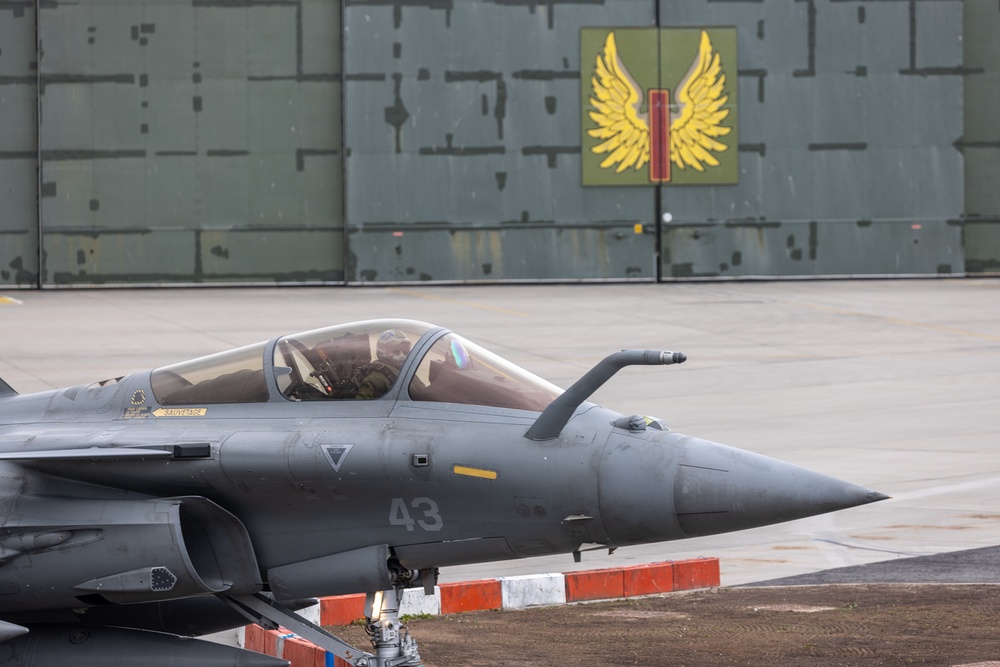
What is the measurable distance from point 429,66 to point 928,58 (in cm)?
1306

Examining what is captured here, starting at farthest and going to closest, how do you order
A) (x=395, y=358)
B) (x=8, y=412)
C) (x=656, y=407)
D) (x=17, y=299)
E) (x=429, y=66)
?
(x=429, y=66) < (x=17, y=299) < (x=656, y=407) < (x=8, y=412) < (x=395, y=358)

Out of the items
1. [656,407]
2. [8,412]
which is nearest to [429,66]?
[656,407]

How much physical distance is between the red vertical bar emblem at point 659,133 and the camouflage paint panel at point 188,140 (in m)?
8.03

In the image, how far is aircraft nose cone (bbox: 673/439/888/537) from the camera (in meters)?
7.32

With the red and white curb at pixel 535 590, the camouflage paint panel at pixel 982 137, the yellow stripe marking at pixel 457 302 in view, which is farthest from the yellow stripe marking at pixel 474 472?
the camouflage paint panel at pixel 982 137

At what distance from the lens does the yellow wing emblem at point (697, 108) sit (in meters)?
38.0

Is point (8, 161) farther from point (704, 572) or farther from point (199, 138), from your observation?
point (704, 572)

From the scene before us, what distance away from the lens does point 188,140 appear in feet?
122

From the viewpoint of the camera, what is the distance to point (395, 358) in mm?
8539

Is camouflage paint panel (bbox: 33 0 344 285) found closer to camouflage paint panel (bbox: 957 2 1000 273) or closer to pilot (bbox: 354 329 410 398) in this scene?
camouflage paint panel (bbox: 957 2 1000 273)

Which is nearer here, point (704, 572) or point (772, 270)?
point (704, 572)

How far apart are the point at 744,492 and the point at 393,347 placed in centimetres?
229

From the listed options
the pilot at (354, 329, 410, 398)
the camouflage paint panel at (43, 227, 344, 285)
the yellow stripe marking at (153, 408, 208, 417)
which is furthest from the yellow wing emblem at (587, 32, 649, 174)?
the pilot at (354, 329, 410, 398)

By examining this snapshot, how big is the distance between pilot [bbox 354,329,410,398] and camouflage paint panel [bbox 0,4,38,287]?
30539 mm
